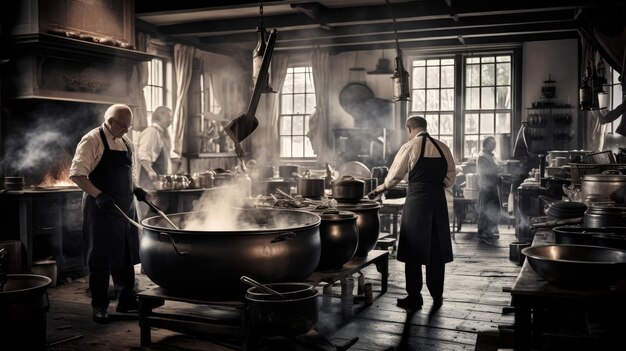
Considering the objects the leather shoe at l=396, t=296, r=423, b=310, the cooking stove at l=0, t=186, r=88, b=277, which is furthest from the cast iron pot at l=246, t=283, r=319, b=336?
the cooking stove at l=0, t=186, r=88, b=277

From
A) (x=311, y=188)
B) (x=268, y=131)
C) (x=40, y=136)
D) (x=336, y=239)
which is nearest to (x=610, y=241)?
(x=336, y=239)

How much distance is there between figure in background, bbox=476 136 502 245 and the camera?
8.61m

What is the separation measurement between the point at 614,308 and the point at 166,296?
2.42 m

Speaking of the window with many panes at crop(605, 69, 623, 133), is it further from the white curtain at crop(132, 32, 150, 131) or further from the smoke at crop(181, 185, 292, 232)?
the white curtain at crop(132, 32, 150, 131)

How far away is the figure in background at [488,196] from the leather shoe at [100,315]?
5.87m

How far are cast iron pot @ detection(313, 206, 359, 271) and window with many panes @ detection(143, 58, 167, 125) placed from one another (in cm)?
690

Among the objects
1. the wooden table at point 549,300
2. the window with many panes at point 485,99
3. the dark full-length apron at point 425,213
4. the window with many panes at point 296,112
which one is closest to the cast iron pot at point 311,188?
the dark full-length apron at point 425,213

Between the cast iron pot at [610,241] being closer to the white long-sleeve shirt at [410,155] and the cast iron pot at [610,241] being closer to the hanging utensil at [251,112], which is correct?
the hanging utensil at [251,112]

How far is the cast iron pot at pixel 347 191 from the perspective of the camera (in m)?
4.99

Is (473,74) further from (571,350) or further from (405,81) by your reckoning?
(571,350)

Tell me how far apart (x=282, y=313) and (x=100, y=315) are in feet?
6.77

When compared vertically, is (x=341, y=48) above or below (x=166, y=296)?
above

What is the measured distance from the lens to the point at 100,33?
293 inches

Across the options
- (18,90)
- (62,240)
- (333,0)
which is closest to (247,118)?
(62,240)
